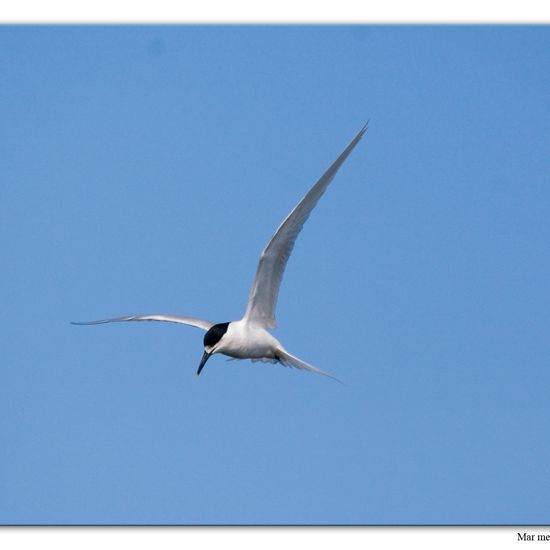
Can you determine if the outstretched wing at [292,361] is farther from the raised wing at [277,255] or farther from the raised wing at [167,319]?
the raised wing at [167,319]

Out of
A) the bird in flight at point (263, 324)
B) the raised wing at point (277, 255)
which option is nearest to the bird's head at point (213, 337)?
the bird in flight at point (263, 324)

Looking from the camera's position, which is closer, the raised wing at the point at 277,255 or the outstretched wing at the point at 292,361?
the raised wing at the point at 277,255

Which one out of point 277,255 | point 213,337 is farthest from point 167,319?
point 277,255

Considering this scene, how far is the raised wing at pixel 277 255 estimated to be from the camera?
1021 cm

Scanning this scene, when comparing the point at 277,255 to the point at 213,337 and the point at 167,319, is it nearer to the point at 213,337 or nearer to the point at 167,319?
the point at 213,337

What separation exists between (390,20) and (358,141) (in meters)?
3.14

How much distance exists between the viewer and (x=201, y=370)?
1190 centimetres

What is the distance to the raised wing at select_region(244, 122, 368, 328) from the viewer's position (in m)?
10.2

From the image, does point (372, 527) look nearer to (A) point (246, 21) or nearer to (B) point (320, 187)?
(B) point (320, 187)

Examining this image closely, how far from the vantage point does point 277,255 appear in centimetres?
1109

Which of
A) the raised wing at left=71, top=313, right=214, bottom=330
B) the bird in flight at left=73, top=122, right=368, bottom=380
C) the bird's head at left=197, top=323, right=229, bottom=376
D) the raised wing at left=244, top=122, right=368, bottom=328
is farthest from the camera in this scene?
the raised wing at left=71, top=313, right=214, bottom=330

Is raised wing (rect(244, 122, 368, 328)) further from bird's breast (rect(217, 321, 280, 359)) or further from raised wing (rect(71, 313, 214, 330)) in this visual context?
raised wing (rect(71, 313, 214, 330))

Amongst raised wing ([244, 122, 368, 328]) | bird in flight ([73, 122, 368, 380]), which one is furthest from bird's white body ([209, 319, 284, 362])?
raised wing ([244, 122, 368, 328])
